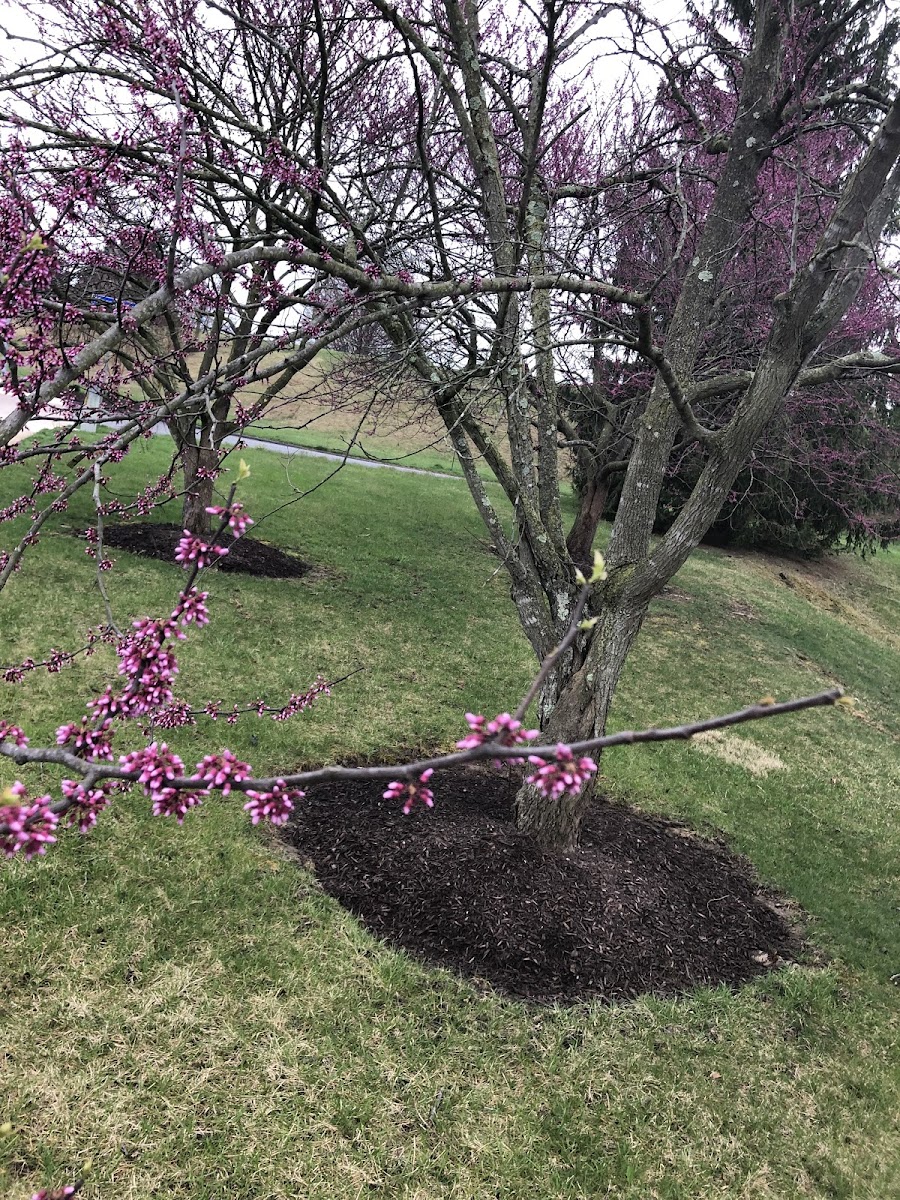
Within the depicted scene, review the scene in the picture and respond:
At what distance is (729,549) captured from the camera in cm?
1903

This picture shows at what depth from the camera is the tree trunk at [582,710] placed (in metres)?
4.36

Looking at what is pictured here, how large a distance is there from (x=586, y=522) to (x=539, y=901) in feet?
31.5

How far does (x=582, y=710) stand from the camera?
438 cm

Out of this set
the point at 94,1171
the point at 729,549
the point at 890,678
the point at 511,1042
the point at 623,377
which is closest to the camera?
the point at 94,1171

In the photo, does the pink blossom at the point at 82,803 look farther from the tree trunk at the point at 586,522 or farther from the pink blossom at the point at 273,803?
the tree trunk at the point at 586,522

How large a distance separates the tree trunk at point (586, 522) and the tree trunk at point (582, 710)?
Result: 802 centimetres

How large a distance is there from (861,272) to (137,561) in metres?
8.23

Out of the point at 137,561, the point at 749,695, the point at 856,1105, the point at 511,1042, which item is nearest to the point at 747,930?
the point at 856,1105

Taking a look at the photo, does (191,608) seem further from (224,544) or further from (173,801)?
(224,544)

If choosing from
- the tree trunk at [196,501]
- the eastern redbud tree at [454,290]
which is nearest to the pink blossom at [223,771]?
the eastern redbud tree at [454,290]

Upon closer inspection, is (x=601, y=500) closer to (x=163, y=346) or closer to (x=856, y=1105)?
(x=163, y=346)

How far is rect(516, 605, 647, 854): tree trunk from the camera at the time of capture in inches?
171

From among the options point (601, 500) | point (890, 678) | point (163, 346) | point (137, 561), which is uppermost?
point (163, 346)

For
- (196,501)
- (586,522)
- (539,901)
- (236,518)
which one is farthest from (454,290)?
(586,522)
